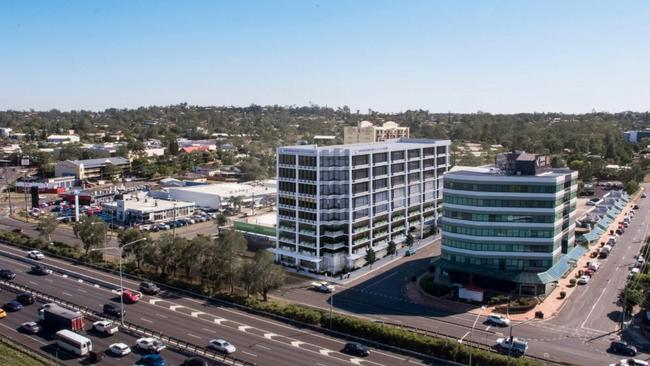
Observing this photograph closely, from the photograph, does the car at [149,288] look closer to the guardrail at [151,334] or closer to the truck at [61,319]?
the guardrail at [151,334]

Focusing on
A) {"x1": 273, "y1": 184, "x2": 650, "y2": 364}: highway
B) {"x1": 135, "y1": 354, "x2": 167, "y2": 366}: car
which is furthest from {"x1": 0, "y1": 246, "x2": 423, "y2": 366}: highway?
{"x1": 273, "y1": 184, "x2": 650, "y2": 364}: highway

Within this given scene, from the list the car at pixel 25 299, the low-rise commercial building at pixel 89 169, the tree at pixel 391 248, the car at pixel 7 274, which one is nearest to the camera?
the car at pixel 25 299

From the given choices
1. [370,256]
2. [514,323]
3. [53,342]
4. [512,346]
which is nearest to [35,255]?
[53,342]

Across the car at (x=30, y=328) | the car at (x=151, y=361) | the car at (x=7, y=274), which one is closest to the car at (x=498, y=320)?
the car at (x=151, y=361)

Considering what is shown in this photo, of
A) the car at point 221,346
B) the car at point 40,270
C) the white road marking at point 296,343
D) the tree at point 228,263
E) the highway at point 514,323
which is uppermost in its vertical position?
the tree at point 228,263

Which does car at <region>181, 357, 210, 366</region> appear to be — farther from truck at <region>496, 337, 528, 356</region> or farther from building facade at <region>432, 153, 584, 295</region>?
building facade at <region>432, 153, 584, 295</region>

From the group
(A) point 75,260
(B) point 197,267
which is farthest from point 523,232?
(A) point 75,260
